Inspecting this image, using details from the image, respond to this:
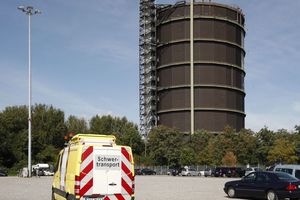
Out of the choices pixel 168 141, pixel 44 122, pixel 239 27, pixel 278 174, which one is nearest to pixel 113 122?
pixel 44 122

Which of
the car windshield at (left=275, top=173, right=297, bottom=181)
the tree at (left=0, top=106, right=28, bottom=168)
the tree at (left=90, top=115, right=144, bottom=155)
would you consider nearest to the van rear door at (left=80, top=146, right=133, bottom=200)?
the car windshield at (left=275, top=173, right=297, bottom=181)

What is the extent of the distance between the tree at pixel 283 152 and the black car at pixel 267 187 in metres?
61.5

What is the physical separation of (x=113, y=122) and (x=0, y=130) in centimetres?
3392

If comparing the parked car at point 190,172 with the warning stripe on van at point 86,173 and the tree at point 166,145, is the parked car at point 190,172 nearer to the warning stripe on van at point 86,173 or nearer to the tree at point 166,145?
the tree at point 166,145

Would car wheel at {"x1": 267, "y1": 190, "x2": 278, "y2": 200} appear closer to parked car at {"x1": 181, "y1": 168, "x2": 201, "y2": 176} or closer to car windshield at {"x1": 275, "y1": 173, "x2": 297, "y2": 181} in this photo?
car windshield at {"x1": 275, "y1": 173, "x2": 297, "y2": 181}

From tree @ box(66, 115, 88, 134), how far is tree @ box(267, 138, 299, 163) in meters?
52.1

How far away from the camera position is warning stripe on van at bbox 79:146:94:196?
586 inches

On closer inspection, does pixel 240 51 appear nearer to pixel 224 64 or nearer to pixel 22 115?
pixel 224 64

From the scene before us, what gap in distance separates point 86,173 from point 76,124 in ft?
357

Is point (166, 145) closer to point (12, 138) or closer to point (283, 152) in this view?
point (283, 152)

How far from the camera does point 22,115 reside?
10719cm

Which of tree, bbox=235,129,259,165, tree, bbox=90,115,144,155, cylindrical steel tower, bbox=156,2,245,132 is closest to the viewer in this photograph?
tree, bbox=235,129,259,165

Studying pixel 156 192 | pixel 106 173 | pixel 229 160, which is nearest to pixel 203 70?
pixel 229 160

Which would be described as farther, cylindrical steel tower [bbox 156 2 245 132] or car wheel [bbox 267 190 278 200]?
cylindrical steel tower [bbox 156 2 245 132]
